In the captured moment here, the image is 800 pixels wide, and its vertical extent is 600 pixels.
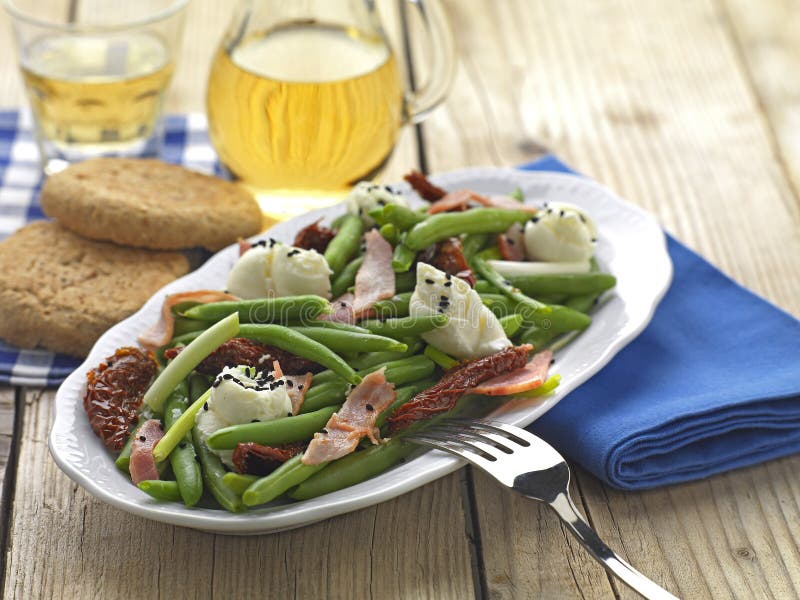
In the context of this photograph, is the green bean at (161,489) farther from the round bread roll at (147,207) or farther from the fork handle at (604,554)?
the round bread roll at (147,207)

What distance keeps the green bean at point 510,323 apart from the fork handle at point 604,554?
1.96 feet

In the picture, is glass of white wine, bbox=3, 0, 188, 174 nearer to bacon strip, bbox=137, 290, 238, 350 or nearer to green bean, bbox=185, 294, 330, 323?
bacon strip, bbox=137, 290, 238, 350

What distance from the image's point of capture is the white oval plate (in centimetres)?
229

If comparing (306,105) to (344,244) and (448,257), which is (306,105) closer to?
(344,244)

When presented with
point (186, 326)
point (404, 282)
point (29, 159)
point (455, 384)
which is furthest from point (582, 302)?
point (29, 159)

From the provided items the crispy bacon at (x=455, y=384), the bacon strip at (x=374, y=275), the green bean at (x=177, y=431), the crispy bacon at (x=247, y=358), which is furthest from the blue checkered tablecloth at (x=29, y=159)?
the crispy bacon at (x=455, y=384)

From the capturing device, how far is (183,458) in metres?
2.42

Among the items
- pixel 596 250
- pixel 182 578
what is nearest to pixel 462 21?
pixel 596 250

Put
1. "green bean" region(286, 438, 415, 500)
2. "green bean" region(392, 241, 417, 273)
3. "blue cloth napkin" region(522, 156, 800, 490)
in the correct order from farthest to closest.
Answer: "green bean" region(392, 241, 417, 273), "blue cloth napkin" region(522, 156, 800, 490), "green bean" region(286, 438, 415, 500)

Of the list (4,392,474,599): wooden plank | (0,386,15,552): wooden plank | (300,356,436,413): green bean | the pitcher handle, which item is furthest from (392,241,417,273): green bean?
(0,386,15,552): wooden plank

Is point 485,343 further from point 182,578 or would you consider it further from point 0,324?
point 0,324

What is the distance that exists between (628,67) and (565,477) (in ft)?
11.1

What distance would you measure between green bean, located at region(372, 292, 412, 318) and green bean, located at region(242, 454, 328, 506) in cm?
57

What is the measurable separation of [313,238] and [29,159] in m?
1.72
